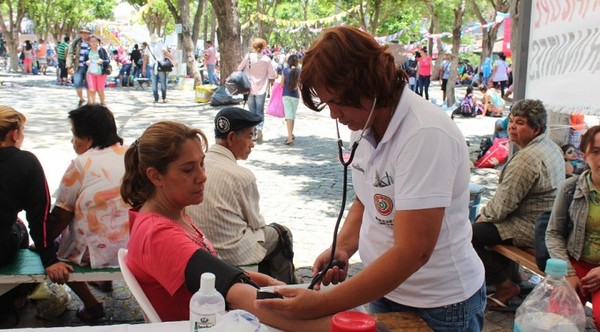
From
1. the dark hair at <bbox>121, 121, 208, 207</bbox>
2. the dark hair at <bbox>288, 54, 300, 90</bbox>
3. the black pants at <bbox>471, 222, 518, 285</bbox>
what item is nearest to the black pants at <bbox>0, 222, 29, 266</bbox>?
the dark hair at <bbox>121, 121, 208, 207</bbox>

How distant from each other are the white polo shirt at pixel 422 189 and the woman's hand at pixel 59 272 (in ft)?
7.34

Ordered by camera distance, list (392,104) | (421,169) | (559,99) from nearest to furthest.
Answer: (421,169) → (392,104) → (559,99)

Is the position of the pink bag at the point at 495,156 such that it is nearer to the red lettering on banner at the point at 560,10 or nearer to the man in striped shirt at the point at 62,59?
the red lettering on banner at the point at 560,10

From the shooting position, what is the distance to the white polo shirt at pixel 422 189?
165 centimetres

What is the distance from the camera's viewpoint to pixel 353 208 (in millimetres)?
2289

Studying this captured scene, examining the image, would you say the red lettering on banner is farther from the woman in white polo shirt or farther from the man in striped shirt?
the man in striped shirt

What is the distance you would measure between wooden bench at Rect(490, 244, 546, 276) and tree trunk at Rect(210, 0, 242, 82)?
10.5 m

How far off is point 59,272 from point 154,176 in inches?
65.0

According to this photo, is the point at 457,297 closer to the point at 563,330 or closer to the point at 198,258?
the point at 563,330

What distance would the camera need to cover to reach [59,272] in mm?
3590

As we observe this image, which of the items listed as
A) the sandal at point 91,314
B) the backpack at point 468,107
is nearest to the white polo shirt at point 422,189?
the sandal at point 91,314

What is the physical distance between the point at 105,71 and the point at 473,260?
43.4 ft

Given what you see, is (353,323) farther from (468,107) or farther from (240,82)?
(468,107)

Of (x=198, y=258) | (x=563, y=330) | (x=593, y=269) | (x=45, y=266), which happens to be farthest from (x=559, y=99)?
(x=45, y=266)
